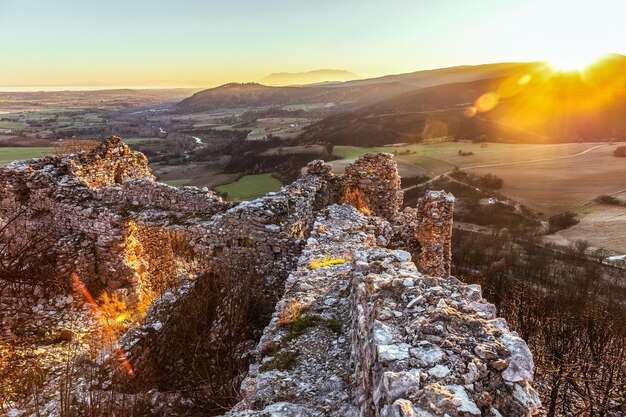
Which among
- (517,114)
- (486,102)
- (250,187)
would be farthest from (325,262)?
(486,102)

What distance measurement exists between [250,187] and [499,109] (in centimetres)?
7555

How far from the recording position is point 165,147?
92500 millimetres

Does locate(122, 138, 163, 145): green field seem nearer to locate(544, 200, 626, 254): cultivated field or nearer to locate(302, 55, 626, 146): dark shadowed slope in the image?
locate(302, 55, 626, 146): dark shadowed slope

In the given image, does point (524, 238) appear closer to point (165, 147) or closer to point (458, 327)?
point (458, 327)

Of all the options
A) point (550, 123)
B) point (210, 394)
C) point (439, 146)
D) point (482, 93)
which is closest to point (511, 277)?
point (210, 394)

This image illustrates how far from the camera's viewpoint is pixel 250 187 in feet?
194

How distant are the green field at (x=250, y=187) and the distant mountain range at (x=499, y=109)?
122 feet

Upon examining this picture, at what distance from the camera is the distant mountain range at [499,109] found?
8281 centimetres

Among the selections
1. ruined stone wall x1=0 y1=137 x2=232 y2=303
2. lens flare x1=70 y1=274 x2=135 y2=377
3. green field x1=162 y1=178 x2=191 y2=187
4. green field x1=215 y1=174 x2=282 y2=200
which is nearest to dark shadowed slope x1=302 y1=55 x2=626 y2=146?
green field x1=215 y1=174 x2=282 y2=200

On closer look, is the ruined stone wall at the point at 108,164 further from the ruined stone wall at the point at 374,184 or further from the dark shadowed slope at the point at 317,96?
the dark shadowed slope at the point at 317,96

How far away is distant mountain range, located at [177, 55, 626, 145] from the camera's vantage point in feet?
272

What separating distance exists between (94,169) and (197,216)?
607 cm

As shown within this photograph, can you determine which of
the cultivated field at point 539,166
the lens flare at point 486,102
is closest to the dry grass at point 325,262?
the cultivated field at point 539,166

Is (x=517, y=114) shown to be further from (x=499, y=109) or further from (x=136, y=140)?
(x=136, y=140)
